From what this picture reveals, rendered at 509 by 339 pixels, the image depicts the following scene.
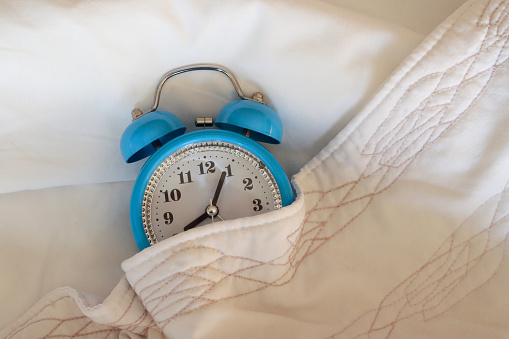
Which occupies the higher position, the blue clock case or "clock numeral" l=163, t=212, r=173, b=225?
the blue clock case

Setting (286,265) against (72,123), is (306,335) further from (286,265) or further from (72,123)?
(72,123)

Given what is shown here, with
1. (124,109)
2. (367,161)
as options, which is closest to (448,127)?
(367,161)

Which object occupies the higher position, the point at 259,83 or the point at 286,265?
the point at 259,83

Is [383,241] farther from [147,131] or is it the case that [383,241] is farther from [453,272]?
[147,131]

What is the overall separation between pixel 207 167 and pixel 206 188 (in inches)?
1.1

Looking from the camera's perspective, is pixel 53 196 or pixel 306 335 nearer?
pixel 306 335

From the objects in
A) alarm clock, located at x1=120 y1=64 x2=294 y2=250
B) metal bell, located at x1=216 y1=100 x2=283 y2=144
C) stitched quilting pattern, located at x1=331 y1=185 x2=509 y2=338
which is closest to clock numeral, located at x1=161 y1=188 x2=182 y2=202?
alarm clock, located at x1=120 y1=64 x2=294 y2=250

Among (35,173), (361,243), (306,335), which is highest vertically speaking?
(35,173)

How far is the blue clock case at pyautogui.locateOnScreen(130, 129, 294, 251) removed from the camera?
587mm

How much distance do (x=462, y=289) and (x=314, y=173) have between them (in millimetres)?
233

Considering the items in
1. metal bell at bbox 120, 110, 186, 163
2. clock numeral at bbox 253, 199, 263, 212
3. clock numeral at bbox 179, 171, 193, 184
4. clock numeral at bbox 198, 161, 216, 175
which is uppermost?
metal bell at bbox 120, 110, 186, 163

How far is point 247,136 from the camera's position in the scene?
617mm

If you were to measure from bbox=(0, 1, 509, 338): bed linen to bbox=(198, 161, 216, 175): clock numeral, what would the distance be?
99mm

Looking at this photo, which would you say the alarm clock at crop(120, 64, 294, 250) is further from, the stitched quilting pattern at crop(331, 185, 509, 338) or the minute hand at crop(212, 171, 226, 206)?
the stitched quilting pattern at crop(331, 185, 509, 338)
